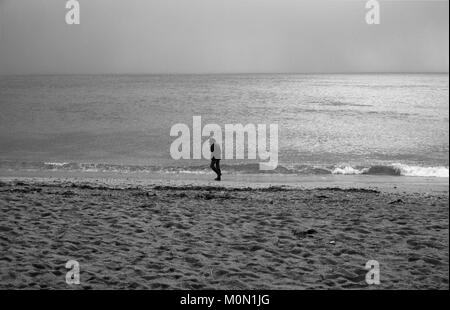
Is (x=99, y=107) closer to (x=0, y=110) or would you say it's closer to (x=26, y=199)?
(x=0, y=110)

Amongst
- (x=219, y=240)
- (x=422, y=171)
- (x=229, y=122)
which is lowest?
(x=422, y=171)

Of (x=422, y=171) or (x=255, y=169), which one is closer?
(x=422, y=171)

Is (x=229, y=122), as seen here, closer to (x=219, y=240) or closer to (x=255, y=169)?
(x=255, y=169)

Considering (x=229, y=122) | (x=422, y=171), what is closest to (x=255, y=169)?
(x=422, y=171)

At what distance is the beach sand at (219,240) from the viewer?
242 inches

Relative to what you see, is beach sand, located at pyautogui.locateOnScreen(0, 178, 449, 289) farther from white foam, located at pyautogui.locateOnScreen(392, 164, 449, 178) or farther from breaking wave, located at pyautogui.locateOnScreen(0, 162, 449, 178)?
breaking wave, located at pyautogui.locateOnScreen(0, 162, 449, 178)

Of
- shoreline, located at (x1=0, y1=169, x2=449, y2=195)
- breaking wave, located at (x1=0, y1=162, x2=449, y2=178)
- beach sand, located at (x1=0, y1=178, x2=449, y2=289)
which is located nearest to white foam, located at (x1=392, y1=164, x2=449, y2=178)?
breaking wave, located at (x1=0, y1=162, x2=449, y2=178)

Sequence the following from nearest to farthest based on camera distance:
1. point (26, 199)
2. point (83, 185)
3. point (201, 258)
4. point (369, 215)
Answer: point (201, 258)
point (369, 215)
point (26, 199)
point (83, 185)

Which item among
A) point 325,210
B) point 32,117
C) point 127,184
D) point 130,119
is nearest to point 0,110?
point 32,117

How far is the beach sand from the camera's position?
614cm

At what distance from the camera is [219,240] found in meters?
7.87
